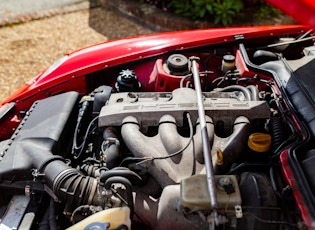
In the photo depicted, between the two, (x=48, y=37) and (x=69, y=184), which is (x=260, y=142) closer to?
(x=69, y=184)

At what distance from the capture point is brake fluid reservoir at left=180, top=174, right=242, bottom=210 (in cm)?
174

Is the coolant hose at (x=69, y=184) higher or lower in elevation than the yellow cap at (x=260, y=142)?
lower

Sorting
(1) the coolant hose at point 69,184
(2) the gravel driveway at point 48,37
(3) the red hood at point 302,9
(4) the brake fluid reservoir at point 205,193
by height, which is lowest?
(2) the gravel driveway at point 48,37

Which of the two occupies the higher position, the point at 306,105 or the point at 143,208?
the point at 306,105

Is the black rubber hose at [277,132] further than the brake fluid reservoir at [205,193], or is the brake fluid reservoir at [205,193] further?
the black rubber hose at [277,132]

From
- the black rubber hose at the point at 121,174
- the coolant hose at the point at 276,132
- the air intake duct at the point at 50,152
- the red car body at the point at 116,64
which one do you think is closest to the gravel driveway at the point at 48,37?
the red car body at the point at 116,64

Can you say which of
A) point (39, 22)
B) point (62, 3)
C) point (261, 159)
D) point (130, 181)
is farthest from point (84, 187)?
point (62, 3)

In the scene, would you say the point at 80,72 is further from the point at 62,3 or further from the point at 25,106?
the point at 62,3

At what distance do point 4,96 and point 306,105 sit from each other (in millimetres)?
3507

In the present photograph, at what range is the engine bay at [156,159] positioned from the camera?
5.93ft

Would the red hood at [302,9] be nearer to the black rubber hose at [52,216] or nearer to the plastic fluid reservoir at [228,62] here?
the plastic fluid reservoir at [228,62]

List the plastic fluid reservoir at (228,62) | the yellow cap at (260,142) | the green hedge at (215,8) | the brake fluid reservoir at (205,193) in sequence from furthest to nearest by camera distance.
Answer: the green hedge at (215,8)
the plastic fluid reservoir at (228,62)
the yellow cap at (260,142)
the brake fluid reservoir at (205,193)

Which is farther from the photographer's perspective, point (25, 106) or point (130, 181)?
point (25, 106)

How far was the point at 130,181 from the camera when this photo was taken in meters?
2.07
